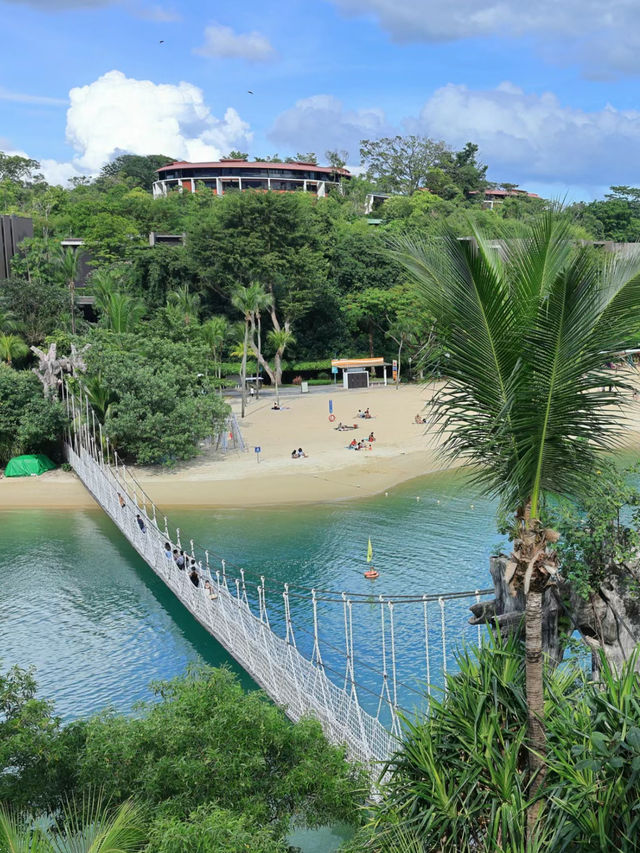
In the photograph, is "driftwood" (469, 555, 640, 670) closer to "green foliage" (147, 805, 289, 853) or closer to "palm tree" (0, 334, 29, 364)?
"green foliage" (147, 805, 289, 853)

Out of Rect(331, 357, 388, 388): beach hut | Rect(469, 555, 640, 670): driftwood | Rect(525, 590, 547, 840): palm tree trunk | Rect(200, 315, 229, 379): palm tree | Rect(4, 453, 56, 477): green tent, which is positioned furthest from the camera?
Rect(331, 357, 388, 388): beach hut

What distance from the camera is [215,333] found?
38125 millimetres

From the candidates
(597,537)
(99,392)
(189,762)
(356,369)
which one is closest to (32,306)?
(99,392)

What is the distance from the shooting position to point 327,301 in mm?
43688

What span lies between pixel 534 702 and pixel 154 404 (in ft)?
75.6

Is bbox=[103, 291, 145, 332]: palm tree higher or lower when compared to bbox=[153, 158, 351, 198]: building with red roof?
lower

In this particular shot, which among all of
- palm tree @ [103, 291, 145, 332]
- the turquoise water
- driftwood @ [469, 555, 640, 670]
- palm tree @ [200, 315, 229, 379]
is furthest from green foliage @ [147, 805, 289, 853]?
palm tree @ [200, 315, 229, 379]

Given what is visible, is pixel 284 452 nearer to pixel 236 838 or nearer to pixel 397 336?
pixel 397 336

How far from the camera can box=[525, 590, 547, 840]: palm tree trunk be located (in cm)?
450

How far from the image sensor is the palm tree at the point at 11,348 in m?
33.5

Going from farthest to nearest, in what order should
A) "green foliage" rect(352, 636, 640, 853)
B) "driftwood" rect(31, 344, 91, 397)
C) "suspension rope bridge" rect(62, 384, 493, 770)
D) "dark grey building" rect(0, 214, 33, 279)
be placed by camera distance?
"dark grey building" rect(0, 214, 33, 279), "driftwood" rect(31, 344, 91, 397), "suspension rope bridge" rect(62, 384, 493, 770), "green foliage" rect(352, 636, 640, 853)

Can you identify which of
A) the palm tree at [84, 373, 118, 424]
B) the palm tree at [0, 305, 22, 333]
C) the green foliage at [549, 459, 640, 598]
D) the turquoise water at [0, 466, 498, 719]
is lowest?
the turquoise water at [0, 466, 498, 719]

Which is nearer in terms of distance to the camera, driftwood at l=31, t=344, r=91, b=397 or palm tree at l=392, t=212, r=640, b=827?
palm tree at l=392, t=212, r=640, b=827

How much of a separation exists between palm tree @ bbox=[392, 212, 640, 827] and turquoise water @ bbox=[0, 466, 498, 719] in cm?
678
